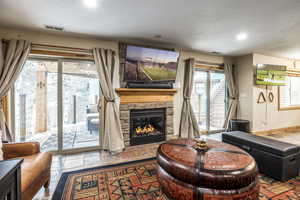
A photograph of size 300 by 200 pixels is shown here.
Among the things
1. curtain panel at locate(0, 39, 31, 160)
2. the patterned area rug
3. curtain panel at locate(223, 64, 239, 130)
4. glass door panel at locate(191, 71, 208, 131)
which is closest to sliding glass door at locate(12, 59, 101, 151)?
curtain panel at locate(0, 39, 31, 160)

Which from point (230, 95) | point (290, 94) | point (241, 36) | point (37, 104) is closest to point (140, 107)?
point (37, 104)

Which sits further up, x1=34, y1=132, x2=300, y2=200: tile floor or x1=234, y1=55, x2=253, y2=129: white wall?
x1=234, y1=55, x2=253, y2=129: white wall

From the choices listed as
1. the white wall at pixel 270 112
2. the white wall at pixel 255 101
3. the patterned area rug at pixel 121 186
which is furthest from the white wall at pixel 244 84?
the patterned area rug at pixel 121 186

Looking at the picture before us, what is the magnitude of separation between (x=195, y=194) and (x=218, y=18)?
2553 millimetres

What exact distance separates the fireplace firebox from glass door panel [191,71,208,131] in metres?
1.35

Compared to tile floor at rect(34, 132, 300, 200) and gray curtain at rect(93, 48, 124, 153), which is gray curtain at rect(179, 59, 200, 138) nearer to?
tile floor at rect(34, 132, 300, 200)

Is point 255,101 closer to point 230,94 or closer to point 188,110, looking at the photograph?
point 230,94

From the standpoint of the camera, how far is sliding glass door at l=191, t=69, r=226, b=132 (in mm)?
4484

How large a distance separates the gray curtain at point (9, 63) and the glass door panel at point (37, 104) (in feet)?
0.90

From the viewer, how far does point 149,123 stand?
378 cm

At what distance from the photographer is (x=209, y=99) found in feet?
14.9

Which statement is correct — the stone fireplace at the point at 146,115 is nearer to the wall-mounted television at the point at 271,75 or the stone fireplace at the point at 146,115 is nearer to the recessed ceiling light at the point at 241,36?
the recessed ceiling light at the point at 241,36

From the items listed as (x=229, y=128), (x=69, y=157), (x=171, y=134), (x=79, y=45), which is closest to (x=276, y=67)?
(x=229, y=128)

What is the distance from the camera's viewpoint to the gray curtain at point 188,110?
393 cm
